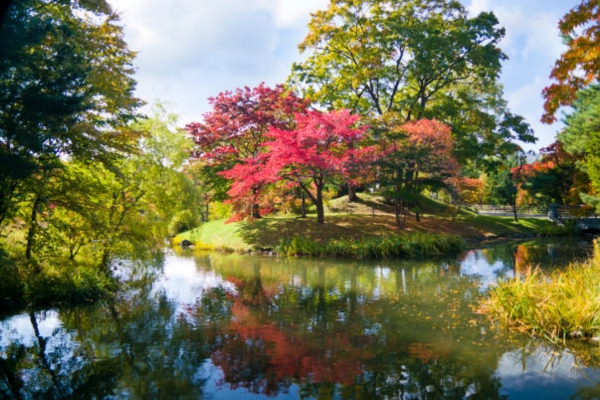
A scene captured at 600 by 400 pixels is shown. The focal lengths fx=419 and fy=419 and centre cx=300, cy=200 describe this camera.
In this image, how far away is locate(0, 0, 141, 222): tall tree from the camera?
7.03 meters

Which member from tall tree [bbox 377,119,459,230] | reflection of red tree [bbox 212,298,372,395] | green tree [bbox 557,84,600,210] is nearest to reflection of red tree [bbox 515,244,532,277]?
green tree [bbox 557,84,600,210]

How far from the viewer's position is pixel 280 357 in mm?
7039

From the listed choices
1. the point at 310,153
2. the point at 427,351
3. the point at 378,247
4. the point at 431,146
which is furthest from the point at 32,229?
the point at 431,146

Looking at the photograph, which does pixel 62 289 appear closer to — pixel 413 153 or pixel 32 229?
pixel 32 229

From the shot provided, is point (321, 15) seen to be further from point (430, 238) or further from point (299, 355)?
point (299, 355)

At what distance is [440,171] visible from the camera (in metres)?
22.3

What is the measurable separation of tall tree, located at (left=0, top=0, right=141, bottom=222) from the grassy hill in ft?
31.1

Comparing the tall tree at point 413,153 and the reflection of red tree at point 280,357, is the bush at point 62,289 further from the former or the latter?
the tall tree at point 413,153

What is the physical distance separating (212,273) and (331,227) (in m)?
8.87

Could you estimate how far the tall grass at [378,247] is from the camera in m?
19.5

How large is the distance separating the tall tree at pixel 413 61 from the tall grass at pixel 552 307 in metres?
19.1

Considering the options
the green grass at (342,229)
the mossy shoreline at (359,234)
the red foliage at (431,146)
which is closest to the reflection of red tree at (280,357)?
the mossy shoreline at (359,234)

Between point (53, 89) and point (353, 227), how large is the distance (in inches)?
697

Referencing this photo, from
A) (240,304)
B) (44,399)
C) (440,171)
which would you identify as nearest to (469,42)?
(440,171)
